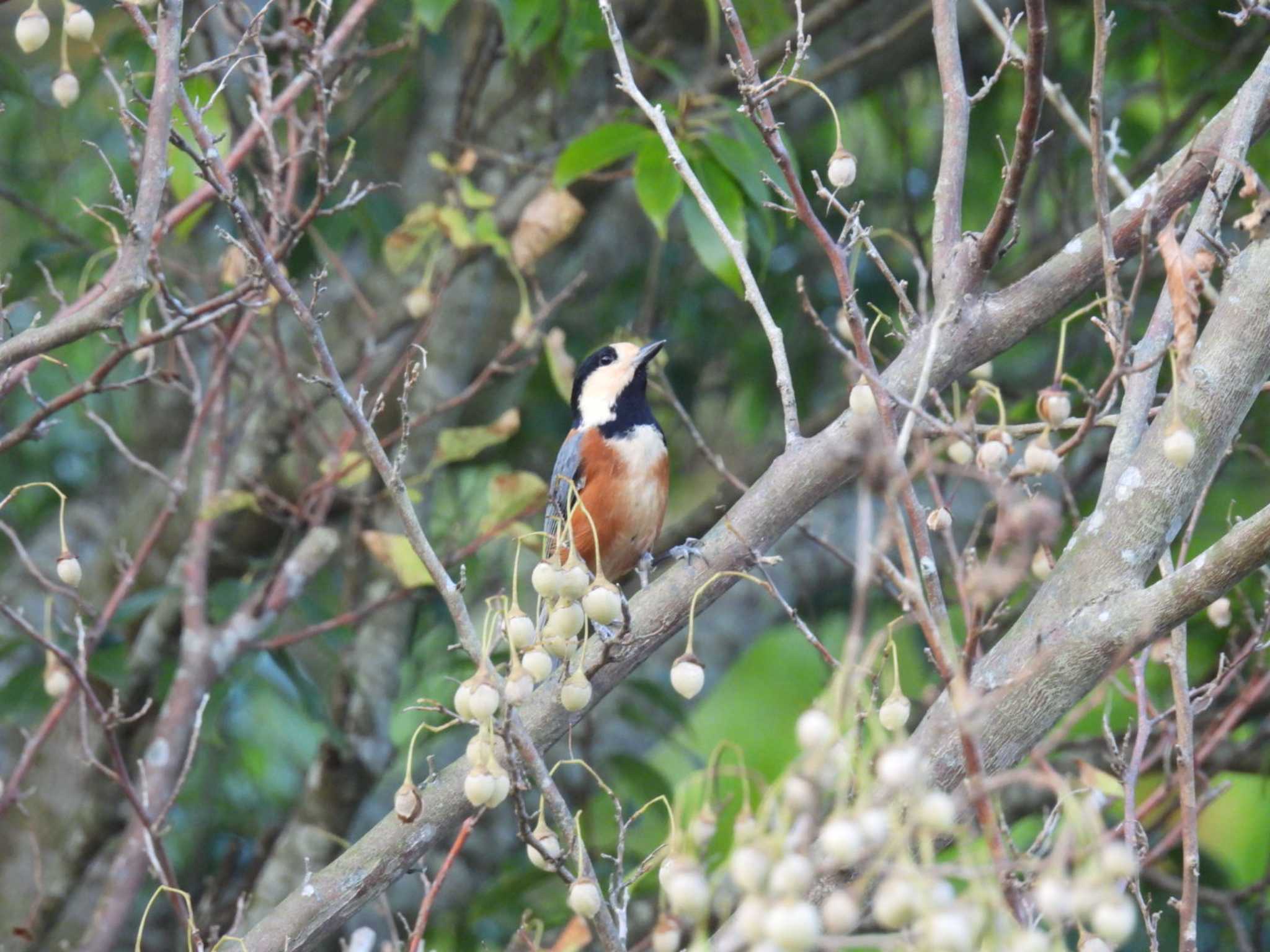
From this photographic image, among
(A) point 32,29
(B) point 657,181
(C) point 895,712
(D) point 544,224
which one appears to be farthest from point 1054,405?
(D) point 544,224

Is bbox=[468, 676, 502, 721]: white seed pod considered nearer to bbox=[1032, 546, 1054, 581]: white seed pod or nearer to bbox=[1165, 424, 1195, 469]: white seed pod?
bbox=[1165, 424, 1195, 469]: white seed pod

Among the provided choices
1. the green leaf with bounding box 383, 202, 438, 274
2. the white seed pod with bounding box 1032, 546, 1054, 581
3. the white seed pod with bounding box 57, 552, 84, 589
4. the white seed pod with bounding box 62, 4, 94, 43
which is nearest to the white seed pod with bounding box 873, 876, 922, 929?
the white seed pod with bounding box 1032, 546, 1054, 581

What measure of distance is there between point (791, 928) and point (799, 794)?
140 mm

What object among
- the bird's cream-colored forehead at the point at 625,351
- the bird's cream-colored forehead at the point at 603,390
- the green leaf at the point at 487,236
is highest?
the green leaf at the point at 487,236

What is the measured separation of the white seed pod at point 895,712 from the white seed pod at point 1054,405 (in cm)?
46

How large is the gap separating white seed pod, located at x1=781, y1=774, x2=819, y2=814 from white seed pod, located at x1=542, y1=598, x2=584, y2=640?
88 cm

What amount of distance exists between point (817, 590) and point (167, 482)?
2.80m

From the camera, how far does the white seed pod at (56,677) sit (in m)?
3.92

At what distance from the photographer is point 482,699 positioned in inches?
82.7

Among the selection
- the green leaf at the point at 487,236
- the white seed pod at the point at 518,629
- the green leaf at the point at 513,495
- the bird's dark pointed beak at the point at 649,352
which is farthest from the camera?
the bird's dark pointed beak at the point at 649,352

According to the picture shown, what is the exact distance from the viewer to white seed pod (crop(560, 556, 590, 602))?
232 centimetres

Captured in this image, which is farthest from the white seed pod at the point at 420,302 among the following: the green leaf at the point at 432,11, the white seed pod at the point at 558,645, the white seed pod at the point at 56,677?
the white seed pod at the point at 558,645

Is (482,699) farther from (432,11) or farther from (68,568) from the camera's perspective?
(432,11)

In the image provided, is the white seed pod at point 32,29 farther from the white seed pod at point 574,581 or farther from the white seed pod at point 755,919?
the white seed pod at point 755,919
